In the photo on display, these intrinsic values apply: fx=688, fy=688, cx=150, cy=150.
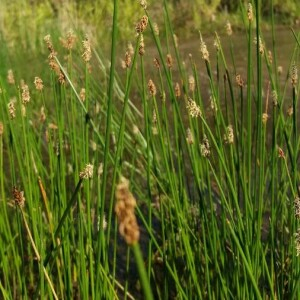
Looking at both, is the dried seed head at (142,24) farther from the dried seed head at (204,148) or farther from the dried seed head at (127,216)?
the dried seed head at (127,216)

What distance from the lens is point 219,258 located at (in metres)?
1.43

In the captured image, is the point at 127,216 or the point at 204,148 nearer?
the point at 127,216

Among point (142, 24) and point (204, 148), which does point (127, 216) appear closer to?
point (142, 24)

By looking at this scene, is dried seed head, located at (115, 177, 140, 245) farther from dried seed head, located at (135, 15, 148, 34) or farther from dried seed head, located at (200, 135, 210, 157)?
dried seed head, located at (200, 135, 210, 157)

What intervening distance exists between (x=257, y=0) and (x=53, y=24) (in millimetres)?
4331

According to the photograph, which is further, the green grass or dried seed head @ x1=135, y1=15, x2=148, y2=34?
the green grass

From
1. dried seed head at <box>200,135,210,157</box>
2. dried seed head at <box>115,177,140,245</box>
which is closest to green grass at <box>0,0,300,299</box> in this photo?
dried seed head at <box>200,135,210,157</box>

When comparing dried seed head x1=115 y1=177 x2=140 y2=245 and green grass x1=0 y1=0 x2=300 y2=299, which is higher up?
dried seed head x1=115 y1=177 x2=140 y2=245

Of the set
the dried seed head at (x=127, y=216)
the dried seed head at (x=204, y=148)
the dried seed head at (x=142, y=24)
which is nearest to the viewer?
the dried seed head at (x=127, y=216)

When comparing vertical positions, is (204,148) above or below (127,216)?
below

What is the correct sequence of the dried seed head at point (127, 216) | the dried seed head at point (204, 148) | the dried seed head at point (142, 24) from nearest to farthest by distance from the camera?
the dried seed head at point (127, 216)
the dried seed head at point (142, 24)
the dried seed head at point (204, 148)

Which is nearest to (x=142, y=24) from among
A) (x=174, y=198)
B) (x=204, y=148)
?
(x=204, y=148)

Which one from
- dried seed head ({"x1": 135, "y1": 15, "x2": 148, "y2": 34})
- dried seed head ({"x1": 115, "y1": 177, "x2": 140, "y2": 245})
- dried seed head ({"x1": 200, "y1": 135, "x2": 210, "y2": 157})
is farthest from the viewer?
dried seed head ({"x1": 200, "y1": 135, "x2": 210, "y2": 157})

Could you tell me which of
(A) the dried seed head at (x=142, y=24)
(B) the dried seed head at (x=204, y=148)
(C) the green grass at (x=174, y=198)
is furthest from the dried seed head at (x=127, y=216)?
(B) the dried seed head at (x=204, y=148)
